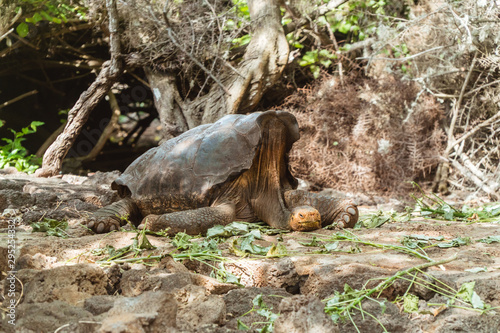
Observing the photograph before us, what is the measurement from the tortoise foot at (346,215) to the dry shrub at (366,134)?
3.13m

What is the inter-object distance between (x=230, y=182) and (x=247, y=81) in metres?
3.05

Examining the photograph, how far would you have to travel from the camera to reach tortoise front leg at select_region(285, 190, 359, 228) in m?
3.80

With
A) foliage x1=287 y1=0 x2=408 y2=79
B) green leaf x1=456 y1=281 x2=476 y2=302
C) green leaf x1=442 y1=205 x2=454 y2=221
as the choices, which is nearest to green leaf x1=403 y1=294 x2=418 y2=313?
green leaf x1=456 y1=281 x2=476 y2=302

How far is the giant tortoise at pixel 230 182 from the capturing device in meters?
3.91

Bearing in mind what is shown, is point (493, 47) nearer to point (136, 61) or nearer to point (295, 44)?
point (295, 44)

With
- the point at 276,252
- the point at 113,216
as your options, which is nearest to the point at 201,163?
the point at 113,216

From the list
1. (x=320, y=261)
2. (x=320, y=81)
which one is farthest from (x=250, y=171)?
(x=320, y=81)

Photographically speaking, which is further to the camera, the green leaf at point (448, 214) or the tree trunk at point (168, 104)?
the tree trunk at point (168, 104)

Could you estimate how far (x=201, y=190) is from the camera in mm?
3971

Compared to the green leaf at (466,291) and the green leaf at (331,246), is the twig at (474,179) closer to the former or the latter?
the green leaf at (331,246)

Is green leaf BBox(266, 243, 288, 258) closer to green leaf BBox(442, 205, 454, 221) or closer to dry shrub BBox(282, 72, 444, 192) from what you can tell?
green leaf BBox(442, 205, 454, 221)

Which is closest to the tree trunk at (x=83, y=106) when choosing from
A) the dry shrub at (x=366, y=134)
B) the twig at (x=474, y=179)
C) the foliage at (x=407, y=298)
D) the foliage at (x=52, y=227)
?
the dry shrub at (x=366, y=134)

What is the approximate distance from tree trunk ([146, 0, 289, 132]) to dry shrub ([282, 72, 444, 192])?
2.70 ft

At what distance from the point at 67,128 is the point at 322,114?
3.52 meters
